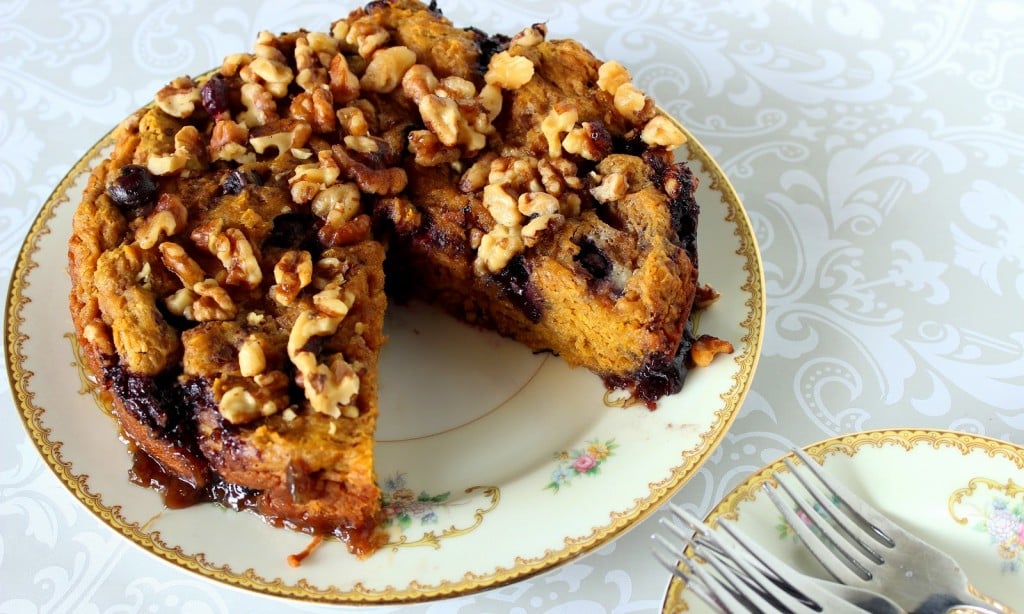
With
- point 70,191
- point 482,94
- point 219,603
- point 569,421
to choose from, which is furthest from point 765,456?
point 70,191

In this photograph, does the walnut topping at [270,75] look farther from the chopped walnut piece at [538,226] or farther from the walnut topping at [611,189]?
the walnut topping at [611,189]

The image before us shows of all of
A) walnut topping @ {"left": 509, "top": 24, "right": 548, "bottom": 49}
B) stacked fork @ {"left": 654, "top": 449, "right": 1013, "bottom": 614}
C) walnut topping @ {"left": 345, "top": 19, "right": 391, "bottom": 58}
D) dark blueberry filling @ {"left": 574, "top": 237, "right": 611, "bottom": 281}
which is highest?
walnut topping @ {"left": 345, "top": 19, "right": 391, "bottom": 58}

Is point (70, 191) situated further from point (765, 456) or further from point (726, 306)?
point (765, 456)

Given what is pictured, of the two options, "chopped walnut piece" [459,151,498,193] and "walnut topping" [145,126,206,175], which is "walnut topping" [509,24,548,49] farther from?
"walnut topping" [145,126,206,175]

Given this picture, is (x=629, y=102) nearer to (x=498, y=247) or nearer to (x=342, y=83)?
(x=498, y=247)

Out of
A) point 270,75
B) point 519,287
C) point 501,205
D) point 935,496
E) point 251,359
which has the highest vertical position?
point 270,75

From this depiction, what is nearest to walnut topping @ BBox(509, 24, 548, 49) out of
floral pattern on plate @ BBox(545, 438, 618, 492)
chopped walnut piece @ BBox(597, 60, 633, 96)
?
chopped walnut piece @ BBox(597, 60, 633, 96)

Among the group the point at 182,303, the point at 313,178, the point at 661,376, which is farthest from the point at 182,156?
the point at 661,376
